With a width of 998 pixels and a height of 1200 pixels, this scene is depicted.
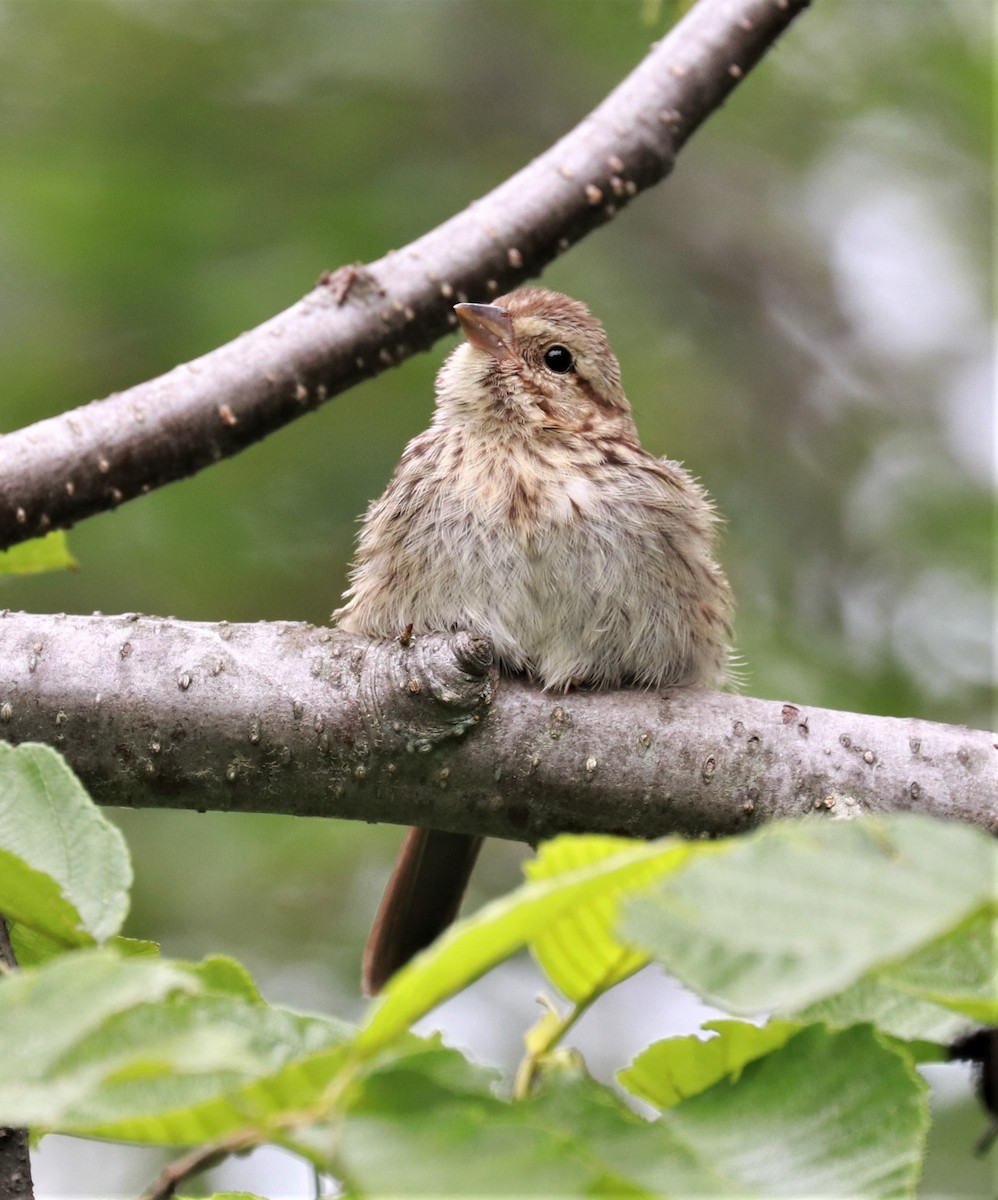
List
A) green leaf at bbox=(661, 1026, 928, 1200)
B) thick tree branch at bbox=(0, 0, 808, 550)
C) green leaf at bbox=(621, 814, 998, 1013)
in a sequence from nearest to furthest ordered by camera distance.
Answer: green leaf at bbox=(621, 814, 998, 1013)
green leaf at bbox=(661, 1026, 928, 1200)
thick tree branch at bbox=(0, 0, 808, 550)

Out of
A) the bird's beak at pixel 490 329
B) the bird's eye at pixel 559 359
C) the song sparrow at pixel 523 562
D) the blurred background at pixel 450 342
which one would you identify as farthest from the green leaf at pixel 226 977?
the blurred background at pixel 450 342

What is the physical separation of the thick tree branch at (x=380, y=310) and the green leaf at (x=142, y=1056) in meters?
2.15

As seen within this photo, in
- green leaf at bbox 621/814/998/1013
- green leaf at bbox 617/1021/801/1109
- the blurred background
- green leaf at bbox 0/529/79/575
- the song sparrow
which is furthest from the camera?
the blurred background

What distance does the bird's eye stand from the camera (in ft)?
14.0

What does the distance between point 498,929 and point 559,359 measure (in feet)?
11.1

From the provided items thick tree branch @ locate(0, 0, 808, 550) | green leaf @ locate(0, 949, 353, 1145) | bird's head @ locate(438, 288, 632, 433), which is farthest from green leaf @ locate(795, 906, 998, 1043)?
bird's head @ locate(438, 288, 632, 433)

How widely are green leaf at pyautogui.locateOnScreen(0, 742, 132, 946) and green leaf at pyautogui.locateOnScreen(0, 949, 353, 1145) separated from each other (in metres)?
0.18

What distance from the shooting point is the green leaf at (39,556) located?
292cm

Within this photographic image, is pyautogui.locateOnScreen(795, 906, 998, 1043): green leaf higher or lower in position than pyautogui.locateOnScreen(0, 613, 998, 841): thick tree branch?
lower

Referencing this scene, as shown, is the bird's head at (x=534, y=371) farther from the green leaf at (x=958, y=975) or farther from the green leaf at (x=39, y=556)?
the green leaf at (x=958, y=975)

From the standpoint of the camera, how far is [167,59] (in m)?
5.81

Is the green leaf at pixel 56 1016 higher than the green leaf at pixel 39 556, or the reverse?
the green leaf at pixel 39 556

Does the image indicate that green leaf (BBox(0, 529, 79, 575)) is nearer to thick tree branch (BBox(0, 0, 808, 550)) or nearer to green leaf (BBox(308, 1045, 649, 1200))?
thick tree branch (BBox(0, 0, 808, 550))

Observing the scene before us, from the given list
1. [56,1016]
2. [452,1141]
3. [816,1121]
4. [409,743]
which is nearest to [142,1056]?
[56,1016]
